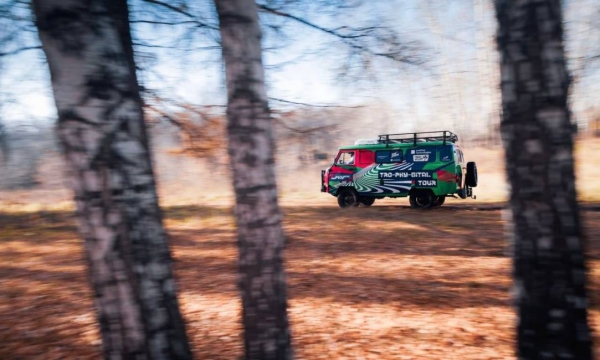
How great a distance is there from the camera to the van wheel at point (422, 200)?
1439 centimetres

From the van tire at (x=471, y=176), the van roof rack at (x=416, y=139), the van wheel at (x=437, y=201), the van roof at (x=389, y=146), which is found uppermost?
the van roof rack at (x=416, y=139)

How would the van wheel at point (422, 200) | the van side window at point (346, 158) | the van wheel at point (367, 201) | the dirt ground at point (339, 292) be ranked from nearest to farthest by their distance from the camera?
the dirt ground at point (339, 292)
the van wheel at point (422, 200)
the van side window at point (346, 158)
the van wheel at point (367, 201)

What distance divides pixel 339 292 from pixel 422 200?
975 cm

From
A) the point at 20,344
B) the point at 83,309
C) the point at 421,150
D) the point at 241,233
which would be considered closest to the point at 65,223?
the point at 83,309

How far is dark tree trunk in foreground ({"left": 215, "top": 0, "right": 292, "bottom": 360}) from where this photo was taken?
9.63 ft

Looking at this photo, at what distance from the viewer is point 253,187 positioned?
293 centimetres

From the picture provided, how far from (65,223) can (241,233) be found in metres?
14.8

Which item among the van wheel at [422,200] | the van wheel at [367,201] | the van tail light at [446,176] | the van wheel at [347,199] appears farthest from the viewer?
the van wheel at [367,201]

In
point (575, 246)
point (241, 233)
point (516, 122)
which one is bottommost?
point (575, 246)

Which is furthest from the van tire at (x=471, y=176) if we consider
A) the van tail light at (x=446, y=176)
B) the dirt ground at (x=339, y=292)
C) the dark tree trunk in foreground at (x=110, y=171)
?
the dark tree trunk in foreground at (x=110, y=171)

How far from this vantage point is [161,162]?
968 cm

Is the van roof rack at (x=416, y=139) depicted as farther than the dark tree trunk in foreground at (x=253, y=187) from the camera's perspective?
Yes

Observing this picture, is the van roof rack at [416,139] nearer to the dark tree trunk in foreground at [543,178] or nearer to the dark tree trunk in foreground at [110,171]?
the dark tree trunk in foreground at [543,178]

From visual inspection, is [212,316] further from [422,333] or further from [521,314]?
[521,314]
